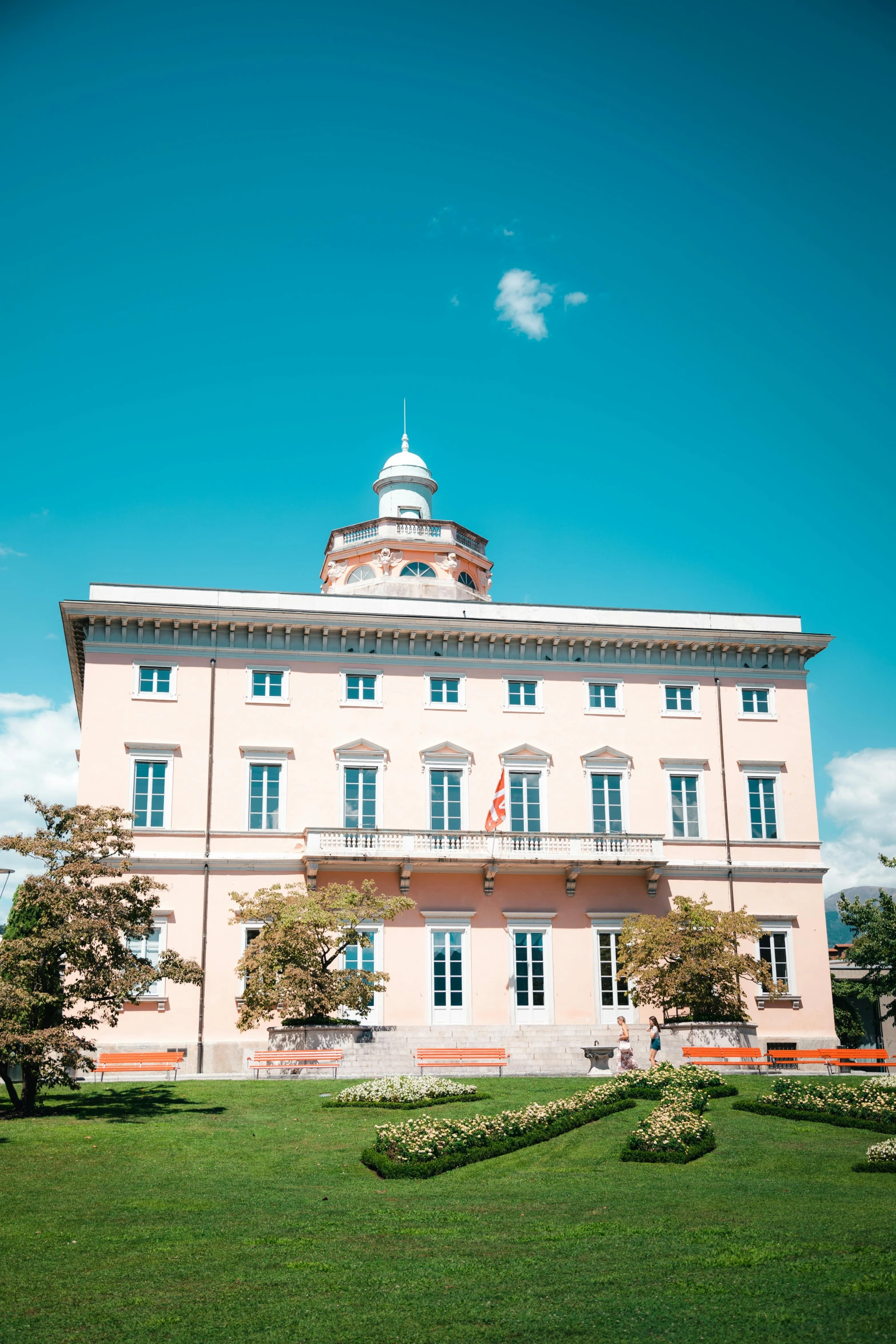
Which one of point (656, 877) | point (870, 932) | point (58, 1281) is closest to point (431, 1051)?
point (656, 877)

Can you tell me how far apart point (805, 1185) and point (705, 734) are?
2542cm

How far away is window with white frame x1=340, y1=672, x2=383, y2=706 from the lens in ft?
126

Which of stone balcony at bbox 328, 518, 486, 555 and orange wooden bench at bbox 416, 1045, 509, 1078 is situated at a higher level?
stone balcony at bbox 328, 518, 486, 555

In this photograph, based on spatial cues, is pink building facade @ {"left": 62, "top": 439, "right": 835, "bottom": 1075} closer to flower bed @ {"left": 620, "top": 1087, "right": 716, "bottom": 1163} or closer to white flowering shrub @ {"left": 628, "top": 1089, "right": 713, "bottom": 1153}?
white flowering shrub @ {"left": 628, "top": 1089, "right": 713, "bottom": 1153}

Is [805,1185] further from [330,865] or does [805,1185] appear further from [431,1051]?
[330,865]

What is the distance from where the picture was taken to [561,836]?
121ft

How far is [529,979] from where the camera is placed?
3675 cm

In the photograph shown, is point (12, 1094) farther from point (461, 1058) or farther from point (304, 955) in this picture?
point (461, 1058)

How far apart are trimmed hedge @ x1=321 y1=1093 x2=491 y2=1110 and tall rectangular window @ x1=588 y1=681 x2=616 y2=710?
18230mm

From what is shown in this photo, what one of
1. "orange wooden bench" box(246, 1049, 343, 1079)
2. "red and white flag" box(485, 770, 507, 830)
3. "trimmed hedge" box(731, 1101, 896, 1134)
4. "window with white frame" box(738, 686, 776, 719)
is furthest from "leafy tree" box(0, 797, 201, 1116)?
"window with white frame" box(738, 686, 776, 719)

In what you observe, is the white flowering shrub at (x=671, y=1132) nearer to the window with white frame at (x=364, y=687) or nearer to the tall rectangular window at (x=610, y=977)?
the tall rectangular window at (x=610, y=977)

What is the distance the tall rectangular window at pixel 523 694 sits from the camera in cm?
3925

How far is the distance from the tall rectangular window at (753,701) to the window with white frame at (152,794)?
18.9 meters

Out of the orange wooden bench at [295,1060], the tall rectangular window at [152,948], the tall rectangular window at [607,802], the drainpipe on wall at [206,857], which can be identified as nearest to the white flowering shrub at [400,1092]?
the orange wooden bench at [295,1060]
